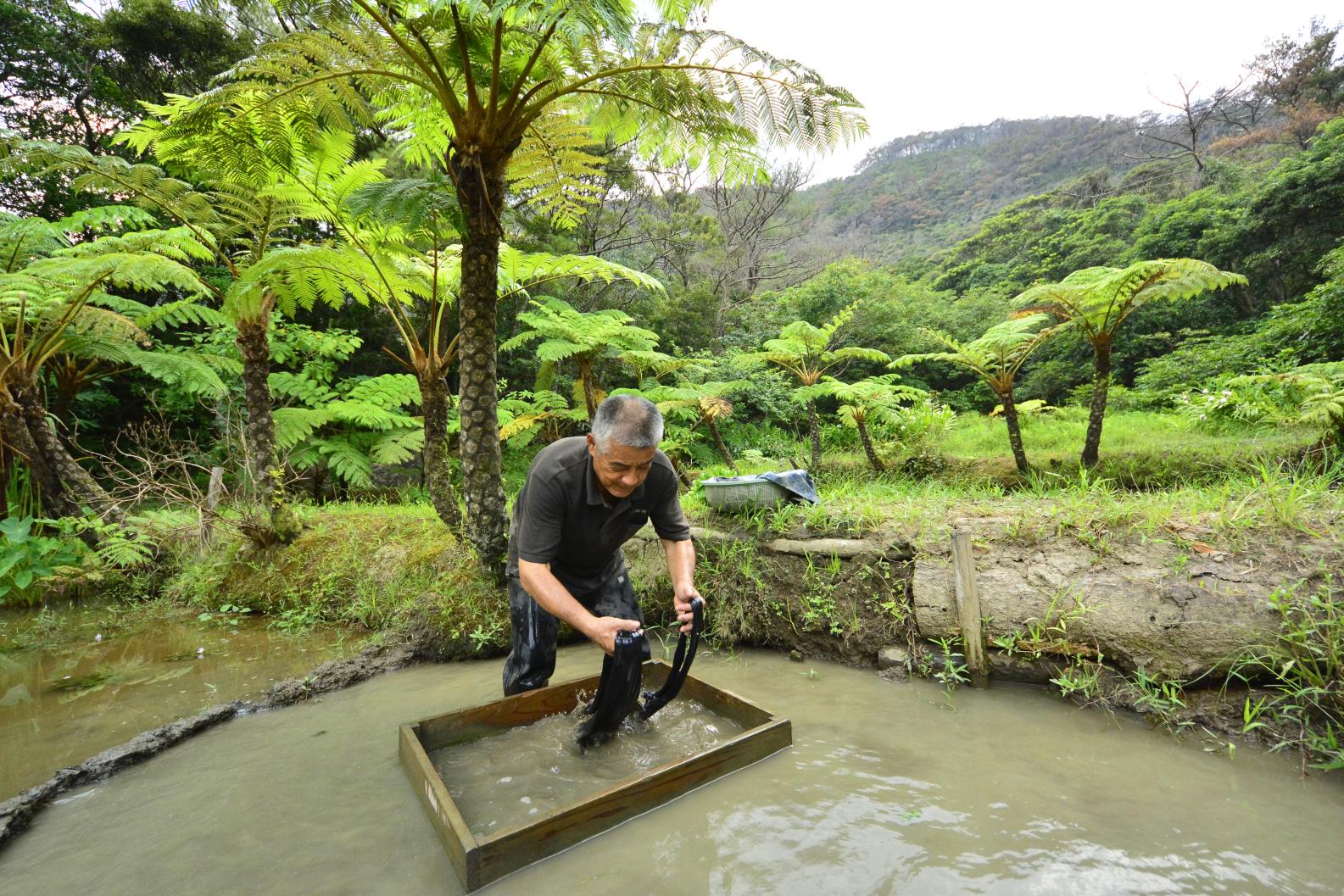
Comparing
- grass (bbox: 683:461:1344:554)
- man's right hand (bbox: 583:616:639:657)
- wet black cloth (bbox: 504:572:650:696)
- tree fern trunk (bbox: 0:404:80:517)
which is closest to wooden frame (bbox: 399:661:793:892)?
wet black cloth (bbox: 504:572:650:696)

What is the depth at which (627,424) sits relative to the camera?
2.10 m

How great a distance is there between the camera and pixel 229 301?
4086 millimetres

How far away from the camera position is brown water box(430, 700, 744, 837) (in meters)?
2.11

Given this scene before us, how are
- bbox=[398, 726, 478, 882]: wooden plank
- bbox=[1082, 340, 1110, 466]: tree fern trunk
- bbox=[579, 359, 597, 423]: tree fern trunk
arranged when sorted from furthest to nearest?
bbox=[579, 359, 597, 423]: tree fern trunk → bbox=[1082, 340, 1110, 466]: tree fern trunk → bbox=[398, 726, 478, 882]: wooden plank

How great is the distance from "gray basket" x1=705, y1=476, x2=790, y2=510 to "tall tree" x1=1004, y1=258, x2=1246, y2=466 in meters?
2.87

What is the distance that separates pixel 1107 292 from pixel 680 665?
487 centimetres

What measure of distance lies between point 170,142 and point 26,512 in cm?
379

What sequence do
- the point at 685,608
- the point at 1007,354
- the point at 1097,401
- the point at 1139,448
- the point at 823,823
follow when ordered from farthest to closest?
1. the point at 1139,448
2. the point at 1007,354
3. the point at 1097,401
4. the point at 685,608
5. the point at 823,823

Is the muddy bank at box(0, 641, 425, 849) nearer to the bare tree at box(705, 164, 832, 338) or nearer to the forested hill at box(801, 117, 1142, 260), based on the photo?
the bare tree at box(705, 164, 832, 338)

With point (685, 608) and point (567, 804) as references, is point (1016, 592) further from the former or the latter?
point (567, 804)

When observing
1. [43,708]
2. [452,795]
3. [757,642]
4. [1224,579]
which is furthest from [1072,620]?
[43,708]

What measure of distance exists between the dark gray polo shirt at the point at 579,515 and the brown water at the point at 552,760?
2.17 feet

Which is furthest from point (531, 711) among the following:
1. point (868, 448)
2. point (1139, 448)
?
point (1139, 448)

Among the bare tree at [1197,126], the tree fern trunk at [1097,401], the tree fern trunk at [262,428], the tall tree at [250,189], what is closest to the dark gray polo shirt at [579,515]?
the tall tree at [250,189]
